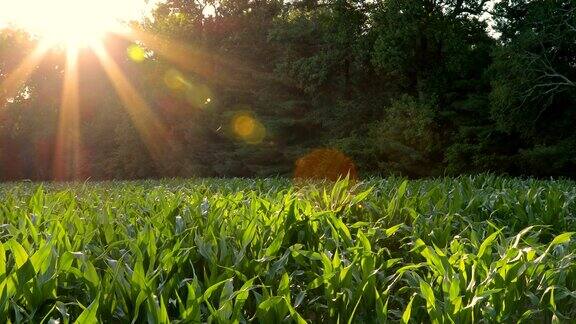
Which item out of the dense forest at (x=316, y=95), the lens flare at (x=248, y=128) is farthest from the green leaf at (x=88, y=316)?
the lens flare at (x=248, y=128)

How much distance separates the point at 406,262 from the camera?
349 cm

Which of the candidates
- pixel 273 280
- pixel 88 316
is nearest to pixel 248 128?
pixel 273 280

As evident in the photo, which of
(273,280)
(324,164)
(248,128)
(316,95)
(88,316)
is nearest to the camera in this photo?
(88,316)

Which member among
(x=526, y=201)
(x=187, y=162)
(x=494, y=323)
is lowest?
(x=187, y=162)

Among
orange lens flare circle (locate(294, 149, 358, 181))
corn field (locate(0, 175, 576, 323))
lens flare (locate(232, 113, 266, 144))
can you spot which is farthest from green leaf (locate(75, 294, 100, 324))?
lens flare (locate(232, 113, 266, 144))

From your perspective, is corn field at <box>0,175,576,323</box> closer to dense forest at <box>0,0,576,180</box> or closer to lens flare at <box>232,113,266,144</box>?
dense forest at <box>0,0,576,180</box>

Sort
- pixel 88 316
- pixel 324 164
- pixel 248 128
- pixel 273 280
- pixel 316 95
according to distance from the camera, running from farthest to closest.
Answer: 1. pixel 248 128
2. pixel 316 95
3. pixel 324 164
4. pixel 273 280
5. pixel 88 316

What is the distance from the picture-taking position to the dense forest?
2492cm

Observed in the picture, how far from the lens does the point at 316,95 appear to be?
33750 millimetres

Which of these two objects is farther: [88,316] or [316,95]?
[316,95]

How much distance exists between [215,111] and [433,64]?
1330 cm

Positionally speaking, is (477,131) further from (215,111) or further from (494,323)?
(494,323)

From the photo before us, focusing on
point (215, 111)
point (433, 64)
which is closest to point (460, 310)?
point (433, 64)

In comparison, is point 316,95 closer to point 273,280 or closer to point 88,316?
point 273,280
